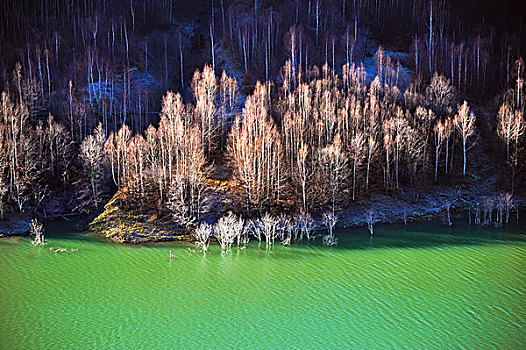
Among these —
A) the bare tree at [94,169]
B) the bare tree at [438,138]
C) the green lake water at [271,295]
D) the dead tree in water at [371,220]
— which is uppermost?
the bare tree at [438,138]

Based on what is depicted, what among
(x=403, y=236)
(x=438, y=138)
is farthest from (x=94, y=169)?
(x=438, y=138)

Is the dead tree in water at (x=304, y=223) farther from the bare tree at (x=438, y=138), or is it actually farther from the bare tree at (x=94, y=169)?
the bare tree at (x=94, y=169)

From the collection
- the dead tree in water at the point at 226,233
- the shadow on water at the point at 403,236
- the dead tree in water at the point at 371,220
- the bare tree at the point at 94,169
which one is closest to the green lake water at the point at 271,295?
the shadow on water at the point at 403,236

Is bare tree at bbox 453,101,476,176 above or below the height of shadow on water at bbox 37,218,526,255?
above

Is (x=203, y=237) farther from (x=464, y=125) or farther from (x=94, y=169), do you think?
(x=464, y=125)

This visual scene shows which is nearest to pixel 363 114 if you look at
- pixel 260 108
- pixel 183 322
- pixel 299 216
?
pixel 260 108

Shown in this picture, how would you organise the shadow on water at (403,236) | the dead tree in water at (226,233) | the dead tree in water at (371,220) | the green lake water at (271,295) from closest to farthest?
the green lake water at (271,295) → the dead tree in water at (226,233) → the shadow on water at (403,236) → the dead tree in water at (371,220)

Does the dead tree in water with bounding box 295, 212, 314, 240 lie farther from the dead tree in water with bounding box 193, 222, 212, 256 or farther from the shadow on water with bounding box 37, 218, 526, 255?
the dead tree in water with bounding box 193, 222, 212, 256

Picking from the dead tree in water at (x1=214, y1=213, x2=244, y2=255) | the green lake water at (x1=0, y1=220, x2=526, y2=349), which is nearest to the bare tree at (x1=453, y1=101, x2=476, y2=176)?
the green lake water at (x1=0, y1=220, x2=526, y2=349)

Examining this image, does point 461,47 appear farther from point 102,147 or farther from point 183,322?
point 183,322
